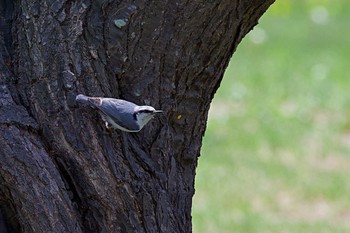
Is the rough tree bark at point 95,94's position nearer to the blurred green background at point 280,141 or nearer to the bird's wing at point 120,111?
the bird's wing at point 120,111

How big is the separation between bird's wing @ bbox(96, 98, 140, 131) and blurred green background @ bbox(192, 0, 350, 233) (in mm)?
3947

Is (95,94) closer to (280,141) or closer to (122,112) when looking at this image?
(122,112)

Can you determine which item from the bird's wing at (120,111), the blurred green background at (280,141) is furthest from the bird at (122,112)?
the blurred green background at (280,141)

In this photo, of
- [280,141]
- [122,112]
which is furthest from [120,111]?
[280,141]

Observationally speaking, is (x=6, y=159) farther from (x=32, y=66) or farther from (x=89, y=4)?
(x=89, y=4)

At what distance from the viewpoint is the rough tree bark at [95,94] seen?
111 inches

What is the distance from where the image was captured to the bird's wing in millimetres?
2730

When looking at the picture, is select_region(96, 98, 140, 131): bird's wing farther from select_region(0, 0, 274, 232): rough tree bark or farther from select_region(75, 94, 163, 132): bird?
select_region(0, 0, 274, 232): rough tree bark

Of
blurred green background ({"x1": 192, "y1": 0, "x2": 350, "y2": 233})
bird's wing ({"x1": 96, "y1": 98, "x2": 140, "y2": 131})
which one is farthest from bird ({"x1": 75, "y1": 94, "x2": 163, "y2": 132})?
blurred green background ({"x1": 192, "y1": 0, "x2": 350, "y2": 233})

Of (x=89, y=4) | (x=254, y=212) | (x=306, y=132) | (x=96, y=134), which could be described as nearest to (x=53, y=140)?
(x=96, y=134)

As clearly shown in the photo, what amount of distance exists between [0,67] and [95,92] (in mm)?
324

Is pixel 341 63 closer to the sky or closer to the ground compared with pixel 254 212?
closer to the sky

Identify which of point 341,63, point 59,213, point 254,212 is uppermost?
point 341,63

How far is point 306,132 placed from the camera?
29.0ft
